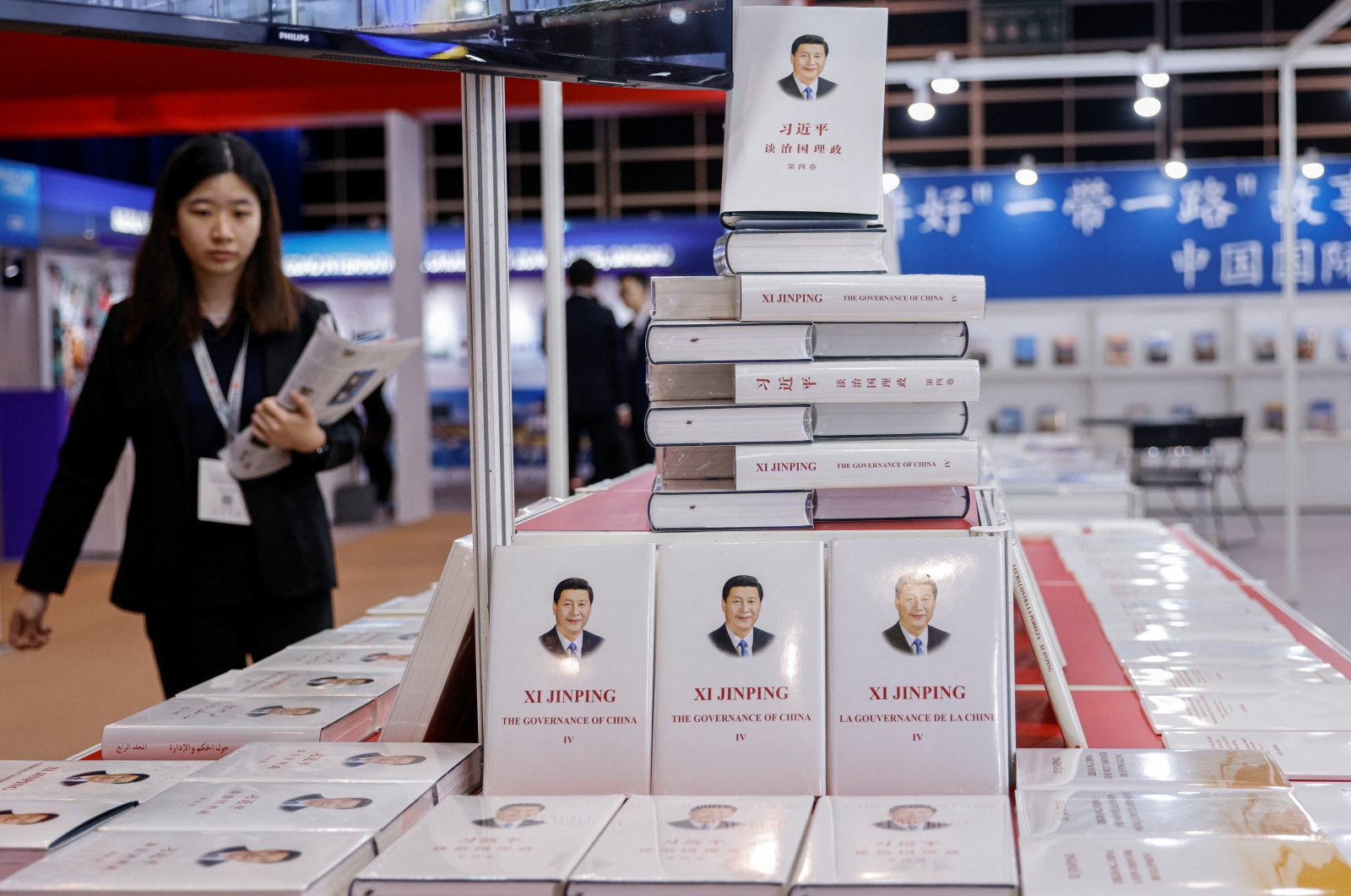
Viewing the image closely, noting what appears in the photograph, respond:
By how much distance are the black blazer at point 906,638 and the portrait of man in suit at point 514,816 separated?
369 millimetres

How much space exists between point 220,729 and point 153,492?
725 millimetres

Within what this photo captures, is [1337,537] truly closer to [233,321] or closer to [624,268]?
[624,268]

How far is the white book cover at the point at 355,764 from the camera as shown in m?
1.23

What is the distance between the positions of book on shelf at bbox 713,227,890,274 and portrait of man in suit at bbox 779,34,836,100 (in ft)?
0.60

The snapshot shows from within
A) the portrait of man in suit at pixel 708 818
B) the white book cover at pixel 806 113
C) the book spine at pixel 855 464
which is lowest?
the portrait of man in suit at pixel 708 818

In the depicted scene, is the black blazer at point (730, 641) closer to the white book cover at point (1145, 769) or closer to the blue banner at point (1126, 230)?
the white book cover at point (1145, 769)

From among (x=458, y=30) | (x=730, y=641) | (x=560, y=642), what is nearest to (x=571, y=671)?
(x=560, y=642)

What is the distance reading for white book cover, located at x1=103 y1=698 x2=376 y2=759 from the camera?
143 cm

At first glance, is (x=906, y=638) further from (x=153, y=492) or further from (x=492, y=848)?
(x=153, y=492)

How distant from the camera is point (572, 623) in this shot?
51.4 inches

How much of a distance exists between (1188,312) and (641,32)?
979 centimetres

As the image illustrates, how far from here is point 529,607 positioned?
4.32 ft

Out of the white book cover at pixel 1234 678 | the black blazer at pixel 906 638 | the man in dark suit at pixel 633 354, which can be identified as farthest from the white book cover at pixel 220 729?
the man in dark suit at pixel 633 354

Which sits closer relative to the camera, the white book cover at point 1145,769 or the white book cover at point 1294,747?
the white book cover at point 1145,769
